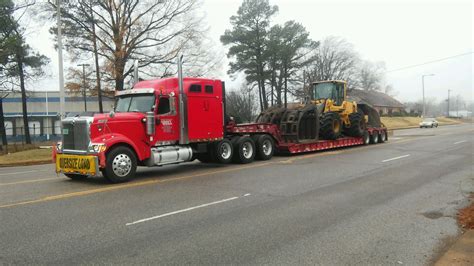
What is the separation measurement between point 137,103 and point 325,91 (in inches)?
470

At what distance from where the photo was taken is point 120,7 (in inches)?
1238

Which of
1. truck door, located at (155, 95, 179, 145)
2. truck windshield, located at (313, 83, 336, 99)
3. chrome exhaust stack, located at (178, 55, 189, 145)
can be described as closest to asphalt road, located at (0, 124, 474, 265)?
truck door, located at (155, 95, 179, 145)

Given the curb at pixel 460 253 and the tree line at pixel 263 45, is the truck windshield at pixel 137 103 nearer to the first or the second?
the curb at pixel 460 253

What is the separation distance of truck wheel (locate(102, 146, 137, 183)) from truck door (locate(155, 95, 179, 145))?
125 centimetres

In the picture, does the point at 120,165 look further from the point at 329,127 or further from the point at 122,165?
the point at 329,127

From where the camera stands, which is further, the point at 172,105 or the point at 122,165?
the point at 172,105

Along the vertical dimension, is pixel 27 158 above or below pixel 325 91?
below

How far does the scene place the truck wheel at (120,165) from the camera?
33.6 ft

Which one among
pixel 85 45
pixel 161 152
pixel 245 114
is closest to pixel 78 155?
pixel 161 152

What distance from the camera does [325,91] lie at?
69.3 ft

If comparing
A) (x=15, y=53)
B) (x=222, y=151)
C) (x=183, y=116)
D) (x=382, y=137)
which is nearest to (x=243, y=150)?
(x=222, y=151)

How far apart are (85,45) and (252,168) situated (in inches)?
880

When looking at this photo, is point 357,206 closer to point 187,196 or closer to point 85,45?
point 187,196

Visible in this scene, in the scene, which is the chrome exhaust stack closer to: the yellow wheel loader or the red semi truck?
the red semi truck
